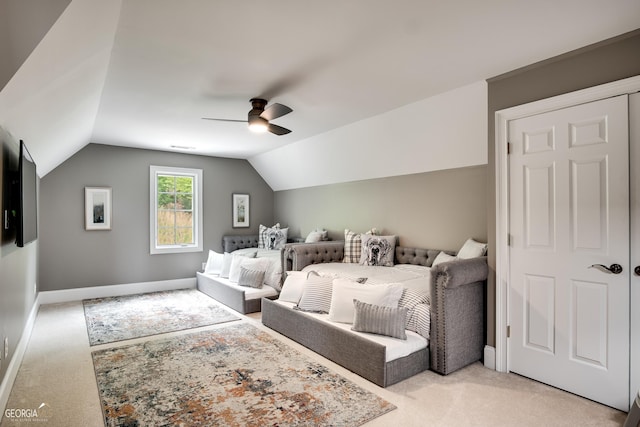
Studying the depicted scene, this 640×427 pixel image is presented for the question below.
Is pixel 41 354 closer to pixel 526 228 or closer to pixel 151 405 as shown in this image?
pixel 151 405

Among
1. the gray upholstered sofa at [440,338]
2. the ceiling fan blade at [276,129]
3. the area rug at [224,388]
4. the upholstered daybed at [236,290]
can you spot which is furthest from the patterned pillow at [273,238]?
the gray upholstered sofa at [440,338]

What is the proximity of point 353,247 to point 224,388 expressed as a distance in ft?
8.91

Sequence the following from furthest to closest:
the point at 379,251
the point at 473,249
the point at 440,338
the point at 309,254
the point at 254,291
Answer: the point at 309,254
the point at 254,291
the point at 379,251
the point at 473,249
the point at 440,338

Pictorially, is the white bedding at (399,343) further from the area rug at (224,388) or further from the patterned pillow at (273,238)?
the patterned pillow at (273,238)

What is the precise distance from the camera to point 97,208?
550 centimetres

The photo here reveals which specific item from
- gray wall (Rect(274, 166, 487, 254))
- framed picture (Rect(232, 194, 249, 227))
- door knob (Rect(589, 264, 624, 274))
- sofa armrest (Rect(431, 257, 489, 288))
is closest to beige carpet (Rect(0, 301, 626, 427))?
sofa armrest (Rect(431, 257, 489, 288))

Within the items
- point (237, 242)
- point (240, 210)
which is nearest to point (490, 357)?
point (237, 242)

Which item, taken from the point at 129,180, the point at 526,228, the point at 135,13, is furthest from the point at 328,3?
the point at 129,180

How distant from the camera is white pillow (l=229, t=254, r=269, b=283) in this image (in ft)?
16.4

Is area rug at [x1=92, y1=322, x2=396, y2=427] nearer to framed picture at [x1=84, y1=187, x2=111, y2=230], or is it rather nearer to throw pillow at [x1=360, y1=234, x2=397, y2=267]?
throw pillow at [x1=360, y1=234, x2=397, y2=267]

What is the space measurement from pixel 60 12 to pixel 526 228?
10.8 feet

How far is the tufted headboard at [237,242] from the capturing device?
6.57 meters

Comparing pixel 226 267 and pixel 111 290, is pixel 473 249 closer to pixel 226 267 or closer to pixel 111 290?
pixel 226 267

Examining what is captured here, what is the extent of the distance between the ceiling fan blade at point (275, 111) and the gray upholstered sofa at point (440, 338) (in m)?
1.86
